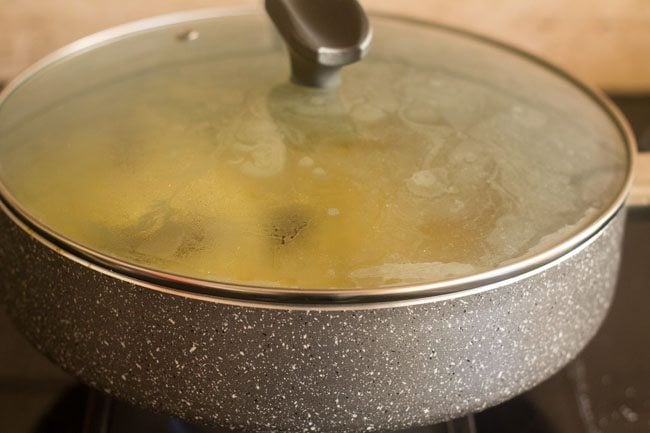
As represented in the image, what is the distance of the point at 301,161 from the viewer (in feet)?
1.94

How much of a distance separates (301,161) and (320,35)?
0.37 feet

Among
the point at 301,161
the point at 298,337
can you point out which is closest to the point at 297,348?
the point at 298,337

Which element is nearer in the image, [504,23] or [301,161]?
[301,161]

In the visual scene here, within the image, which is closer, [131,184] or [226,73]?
[131,184]

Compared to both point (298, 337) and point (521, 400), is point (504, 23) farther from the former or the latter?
point (298, 337)

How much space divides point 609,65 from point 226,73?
0.62 meters

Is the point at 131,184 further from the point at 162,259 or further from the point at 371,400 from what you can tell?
the point at 371,400

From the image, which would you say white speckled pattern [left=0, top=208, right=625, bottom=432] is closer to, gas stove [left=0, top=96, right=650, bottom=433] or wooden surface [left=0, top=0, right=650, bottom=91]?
gas stove [left=0, top=96, right=650, bottom=433]

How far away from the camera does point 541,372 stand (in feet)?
1.86

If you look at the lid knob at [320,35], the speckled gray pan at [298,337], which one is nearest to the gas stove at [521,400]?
the speckled gray pan at [298,337]

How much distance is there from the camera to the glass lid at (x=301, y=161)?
52 centimetres

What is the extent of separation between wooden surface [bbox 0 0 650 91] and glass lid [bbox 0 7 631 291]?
0.25 meters

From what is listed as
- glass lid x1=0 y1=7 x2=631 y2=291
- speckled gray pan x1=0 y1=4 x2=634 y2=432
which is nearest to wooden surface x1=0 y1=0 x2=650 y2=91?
glass lid x1=0 y1=7 x2=631 y2=291

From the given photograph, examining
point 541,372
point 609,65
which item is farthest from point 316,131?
point 609,65
